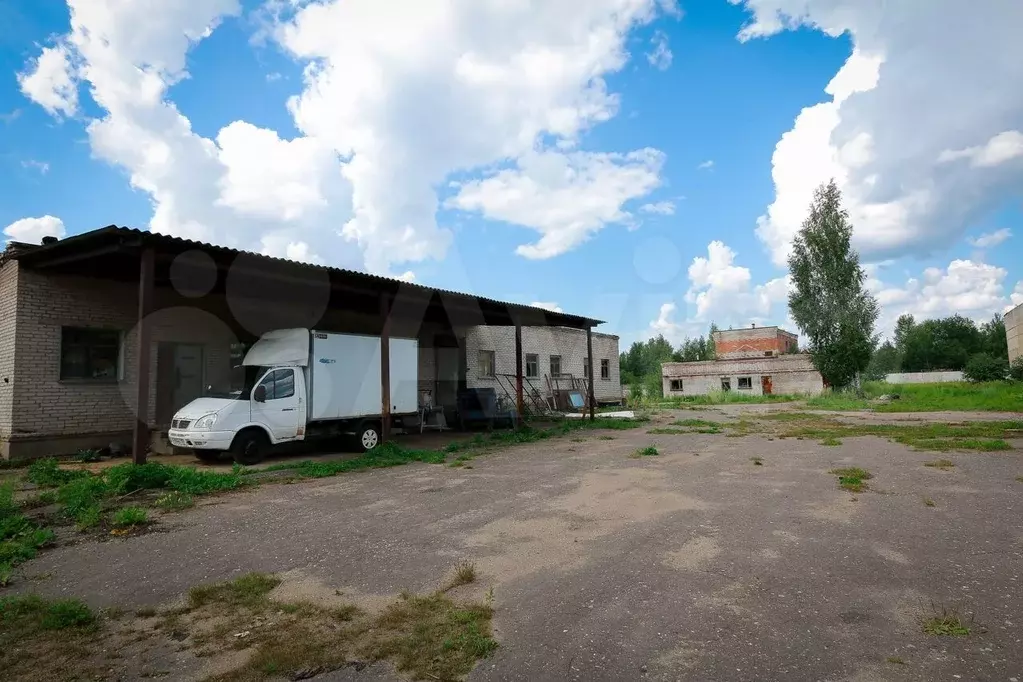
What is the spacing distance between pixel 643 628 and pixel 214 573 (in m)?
3.50

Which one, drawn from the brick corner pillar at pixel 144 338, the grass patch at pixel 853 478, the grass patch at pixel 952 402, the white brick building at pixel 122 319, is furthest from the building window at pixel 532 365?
the brick corner pillar at pixel 144 338

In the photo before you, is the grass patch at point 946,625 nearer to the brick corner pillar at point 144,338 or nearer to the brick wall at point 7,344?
the brick corner pillar at point 144,338

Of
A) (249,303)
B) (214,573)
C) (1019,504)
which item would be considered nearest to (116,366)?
(249,303)

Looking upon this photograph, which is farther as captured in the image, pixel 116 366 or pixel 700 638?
pixel 116 366

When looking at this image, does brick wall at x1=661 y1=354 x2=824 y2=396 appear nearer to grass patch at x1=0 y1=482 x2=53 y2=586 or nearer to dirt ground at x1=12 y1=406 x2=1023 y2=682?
dirt ground at x1=12 y1=406 x2=1023 y2=682

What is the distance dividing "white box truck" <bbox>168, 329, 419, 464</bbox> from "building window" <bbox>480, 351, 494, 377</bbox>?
26.9 ft

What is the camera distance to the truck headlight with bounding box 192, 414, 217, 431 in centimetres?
1051

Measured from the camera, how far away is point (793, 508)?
664cm

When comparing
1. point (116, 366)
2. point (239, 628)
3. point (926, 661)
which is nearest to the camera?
point (926, 661)

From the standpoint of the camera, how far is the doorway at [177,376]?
43.5 feet

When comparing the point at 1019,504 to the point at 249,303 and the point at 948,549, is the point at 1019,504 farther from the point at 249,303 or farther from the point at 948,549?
the point at 249,303

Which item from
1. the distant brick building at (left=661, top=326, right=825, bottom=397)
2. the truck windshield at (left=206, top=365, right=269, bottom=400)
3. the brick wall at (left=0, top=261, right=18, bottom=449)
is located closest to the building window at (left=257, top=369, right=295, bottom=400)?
the truck windshield at (left=206, top=365, right=269, bottom=400)

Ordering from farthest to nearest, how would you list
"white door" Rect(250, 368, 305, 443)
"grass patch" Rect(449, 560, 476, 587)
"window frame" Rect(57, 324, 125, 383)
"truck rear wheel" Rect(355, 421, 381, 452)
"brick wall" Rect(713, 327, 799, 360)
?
"brick wall" Rect(713, 327, 799, 360), "truck rear wheel" Rect(355, 421, 381, 452), "window frame" Rect(57, 324, 125, 383), "white door" Rect(250, 368, 305, 443), "grass patch" Rect(449, 560, 476, 587)

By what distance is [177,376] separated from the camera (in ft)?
44.5
